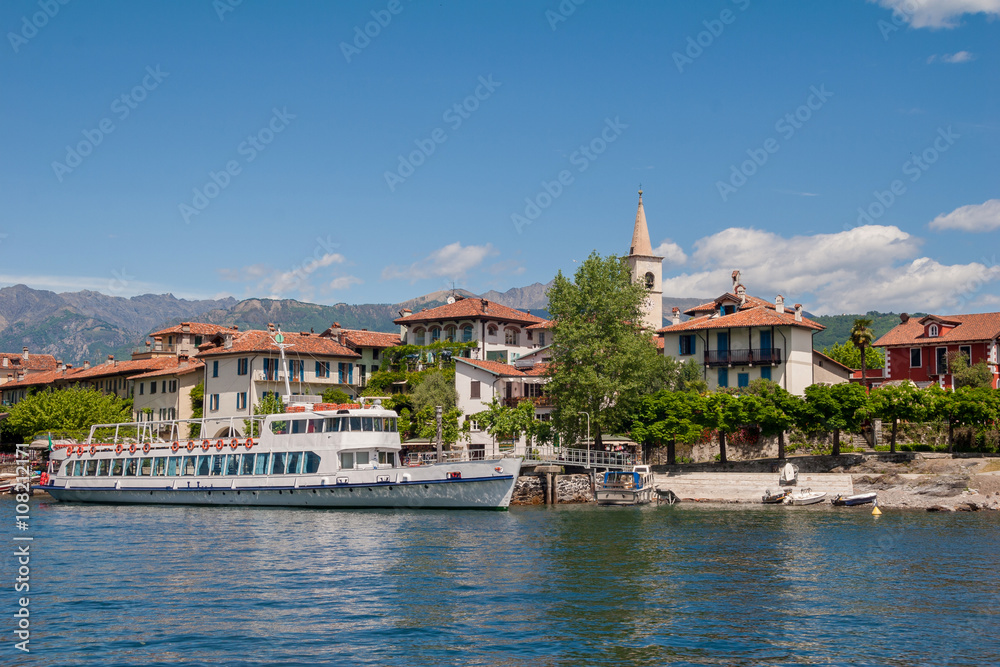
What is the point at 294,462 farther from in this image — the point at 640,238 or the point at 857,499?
the point at 640,238

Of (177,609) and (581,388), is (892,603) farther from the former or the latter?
(581,388)

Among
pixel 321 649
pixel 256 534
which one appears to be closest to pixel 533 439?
pixel 256 534

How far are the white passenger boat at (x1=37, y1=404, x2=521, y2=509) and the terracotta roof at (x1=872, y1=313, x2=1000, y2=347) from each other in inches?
1419

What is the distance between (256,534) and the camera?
3619 cm

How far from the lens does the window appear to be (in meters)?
65.3

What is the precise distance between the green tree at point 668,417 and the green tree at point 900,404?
9.72 m

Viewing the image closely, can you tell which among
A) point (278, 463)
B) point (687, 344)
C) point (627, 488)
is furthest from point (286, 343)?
point (627, 488)

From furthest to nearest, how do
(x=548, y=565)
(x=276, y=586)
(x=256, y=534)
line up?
(x=256, y=534) < (x=548, y=565) < (x=276, y=586)

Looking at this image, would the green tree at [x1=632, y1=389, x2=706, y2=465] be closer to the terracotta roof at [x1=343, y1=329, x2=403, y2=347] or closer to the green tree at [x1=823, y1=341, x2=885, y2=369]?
the terracotta roof at [x1=343, y1=329, x2=403, y2=347]

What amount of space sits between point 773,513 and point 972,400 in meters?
15.7

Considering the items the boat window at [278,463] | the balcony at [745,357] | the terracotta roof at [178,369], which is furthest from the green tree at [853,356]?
the boat window at [278,463]

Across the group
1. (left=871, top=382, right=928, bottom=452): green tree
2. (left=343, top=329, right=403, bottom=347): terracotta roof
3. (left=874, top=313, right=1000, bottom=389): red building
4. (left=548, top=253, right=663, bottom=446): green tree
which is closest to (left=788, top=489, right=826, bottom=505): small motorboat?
(left=871, top=382, right=928, bottom=452): green tree

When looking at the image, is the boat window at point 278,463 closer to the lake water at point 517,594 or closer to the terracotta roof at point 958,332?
the lake water at point 517,594

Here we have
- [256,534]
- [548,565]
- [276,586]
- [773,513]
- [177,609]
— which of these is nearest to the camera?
[177,609]
